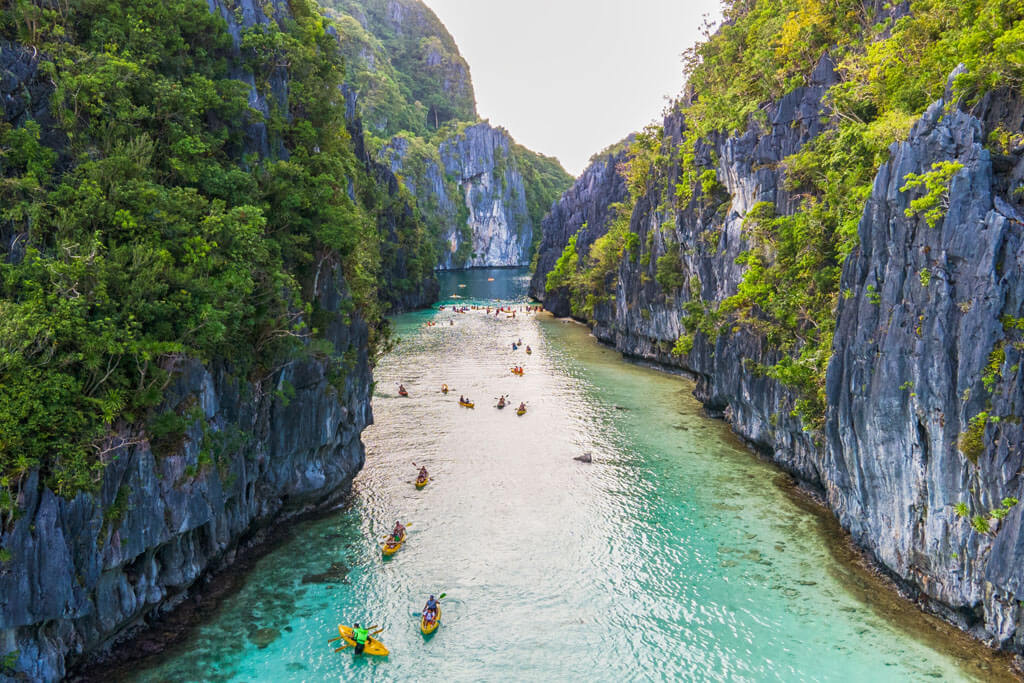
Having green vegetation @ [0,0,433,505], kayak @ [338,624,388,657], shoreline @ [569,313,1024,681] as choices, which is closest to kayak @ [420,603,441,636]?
kayak @ [338,624,388,657]

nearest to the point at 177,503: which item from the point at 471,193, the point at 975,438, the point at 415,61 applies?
the point at 975,438

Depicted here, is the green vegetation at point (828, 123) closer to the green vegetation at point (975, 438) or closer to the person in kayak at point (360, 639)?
the green vegetation at point (975, 438)

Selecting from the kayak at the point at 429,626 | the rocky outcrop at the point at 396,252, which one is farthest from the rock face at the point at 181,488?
the rocky outcrop at the point at 396,252

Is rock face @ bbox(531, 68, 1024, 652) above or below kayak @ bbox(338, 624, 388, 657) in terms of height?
above

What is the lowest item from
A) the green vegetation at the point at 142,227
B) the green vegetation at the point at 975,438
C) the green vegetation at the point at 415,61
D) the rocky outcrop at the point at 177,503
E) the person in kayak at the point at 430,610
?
the person in kayak at the point at 430,610

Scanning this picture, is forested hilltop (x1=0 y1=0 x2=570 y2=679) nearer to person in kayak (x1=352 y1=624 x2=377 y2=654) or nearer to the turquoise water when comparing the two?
the turquoise water

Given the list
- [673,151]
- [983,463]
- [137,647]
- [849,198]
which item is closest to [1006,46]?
[849,198]
